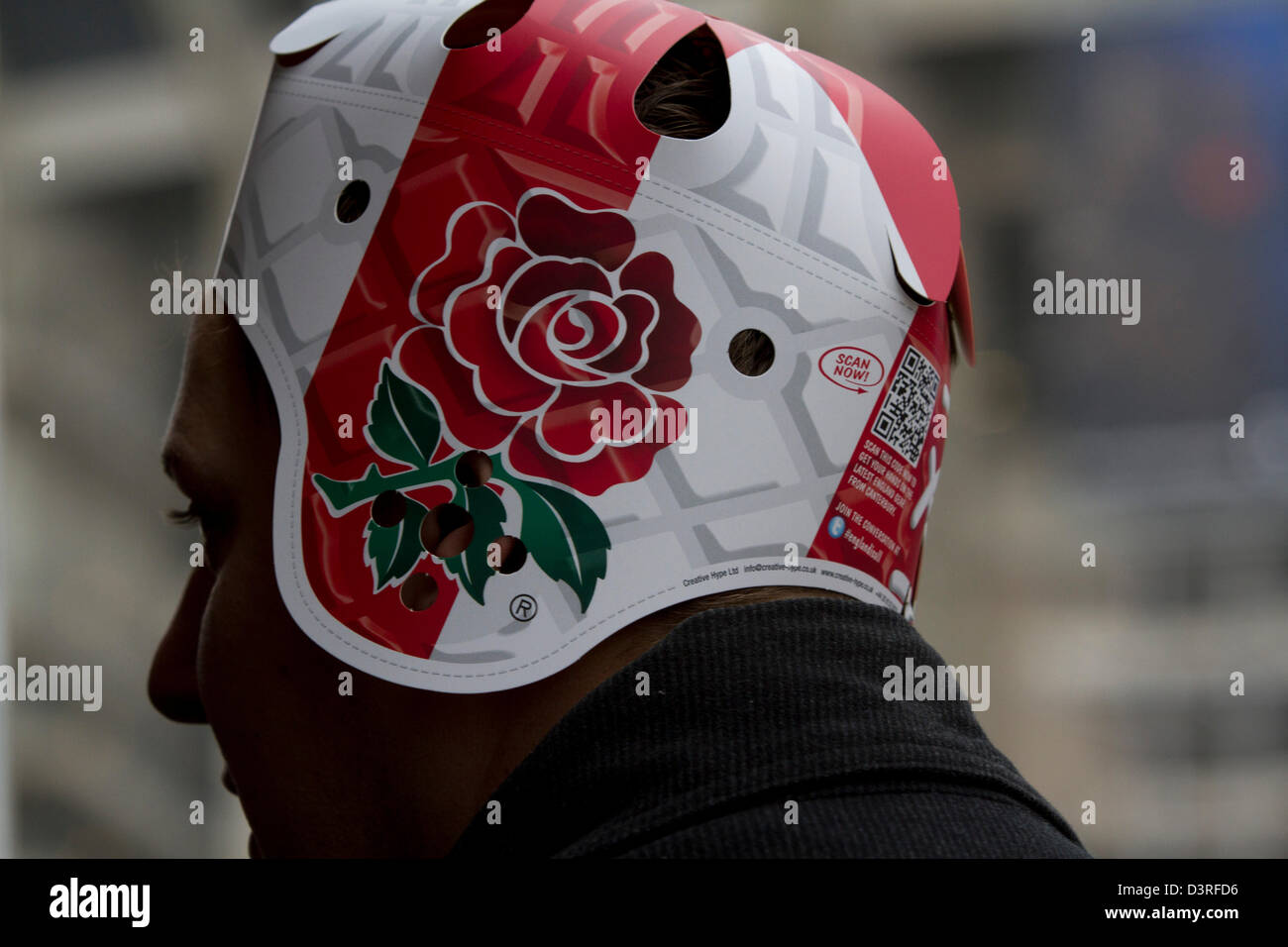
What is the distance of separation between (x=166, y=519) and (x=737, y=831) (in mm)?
960

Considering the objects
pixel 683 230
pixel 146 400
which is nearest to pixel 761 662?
pixel 683 230

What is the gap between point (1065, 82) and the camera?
6.34 meters

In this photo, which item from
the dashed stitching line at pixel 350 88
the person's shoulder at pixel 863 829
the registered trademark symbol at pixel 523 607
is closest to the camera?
the person's shoulder at pixel 863 829

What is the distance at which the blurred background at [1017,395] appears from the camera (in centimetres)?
557

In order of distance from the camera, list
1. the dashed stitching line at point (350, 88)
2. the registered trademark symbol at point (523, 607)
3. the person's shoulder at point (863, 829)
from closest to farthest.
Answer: the person's shoulder at point (863, 829) → the registered trademark symbol at point (523, 607) → the dashed stitching line at point (350, 88)

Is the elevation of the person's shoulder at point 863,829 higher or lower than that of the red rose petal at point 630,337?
lower

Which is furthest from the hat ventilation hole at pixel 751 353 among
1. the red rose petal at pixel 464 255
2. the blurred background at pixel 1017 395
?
the blurred background at pixel 1017 395

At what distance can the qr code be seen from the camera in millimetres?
1336

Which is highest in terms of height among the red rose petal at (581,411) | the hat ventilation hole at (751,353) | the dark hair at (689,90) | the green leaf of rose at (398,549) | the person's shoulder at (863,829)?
the dark hair at (689,90)

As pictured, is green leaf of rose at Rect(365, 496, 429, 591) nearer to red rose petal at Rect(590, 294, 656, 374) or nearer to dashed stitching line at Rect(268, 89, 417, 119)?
red rose petal at Rect(590, 294, 656, 374)

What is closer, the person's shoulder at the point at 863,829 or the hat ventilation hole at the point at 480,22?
the person's shoulder at the point at 863,829

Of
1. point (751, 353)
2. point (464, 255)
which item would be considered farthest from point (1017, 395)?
point (464, 255)

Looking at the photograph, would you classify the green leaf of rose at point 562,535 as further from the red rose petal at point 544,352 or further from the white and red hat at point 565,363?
the red rose petal at point 544,352

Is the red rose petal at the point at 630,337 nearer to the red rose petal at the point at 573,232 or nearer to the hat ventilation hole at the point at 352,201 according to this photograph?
the red rose petal at the point at 573,232
